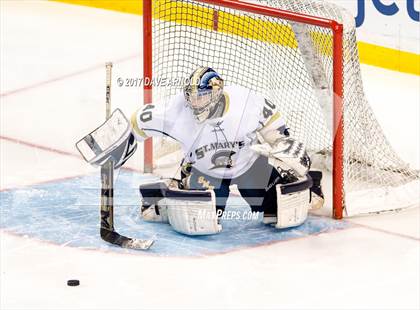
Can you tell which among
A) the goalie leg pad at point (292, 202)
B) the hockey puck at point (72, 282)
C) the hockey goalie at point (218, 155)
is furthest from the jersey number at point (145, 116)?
the hockey puck at point (72, 282)

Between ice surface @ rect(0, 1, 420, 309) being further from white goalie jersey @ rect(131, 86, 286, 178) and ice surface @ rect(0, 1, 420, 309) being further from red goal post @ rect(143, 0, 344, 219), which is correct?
white goalie jersey @ rect(131, 86, 286, 178)

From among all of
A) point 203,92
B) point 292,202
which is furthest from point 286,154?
point 203,92

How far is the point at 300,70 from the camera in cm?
471

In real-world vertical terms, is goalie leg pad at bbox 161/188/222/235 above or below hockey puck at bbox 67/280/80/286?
above

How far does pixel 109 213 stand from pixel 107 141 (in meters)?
0.27

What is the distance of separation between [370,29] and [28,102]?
→ 67.0 inches

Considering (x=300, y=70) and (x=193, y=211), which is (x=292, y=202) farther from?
(x=300, y=70)

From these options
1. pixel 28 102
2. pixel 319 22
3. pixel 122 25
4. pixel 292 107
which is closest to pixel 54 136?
pixel 28 102

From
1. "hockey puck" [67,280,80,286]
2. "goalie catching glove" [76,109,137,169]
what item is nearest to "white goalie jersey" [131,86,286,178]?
"goalie catching glove" [76,109,137,169]

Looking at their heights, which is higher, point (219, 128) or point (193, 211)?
point (219, 128)

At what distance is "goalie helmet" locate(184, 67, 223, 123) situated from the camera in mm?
4145

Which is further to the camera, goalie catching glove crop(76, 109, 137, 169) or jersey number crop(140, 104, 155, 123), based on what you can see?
jersey number crop(140, 104, 155, 123)

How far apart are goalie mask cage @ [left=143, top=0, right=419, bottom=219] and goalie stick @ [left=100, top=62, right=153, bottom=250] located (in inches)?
11.9

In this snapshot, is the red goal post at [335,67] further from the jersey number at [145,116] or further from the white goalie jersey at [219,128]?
the jersey number at [145,116]
